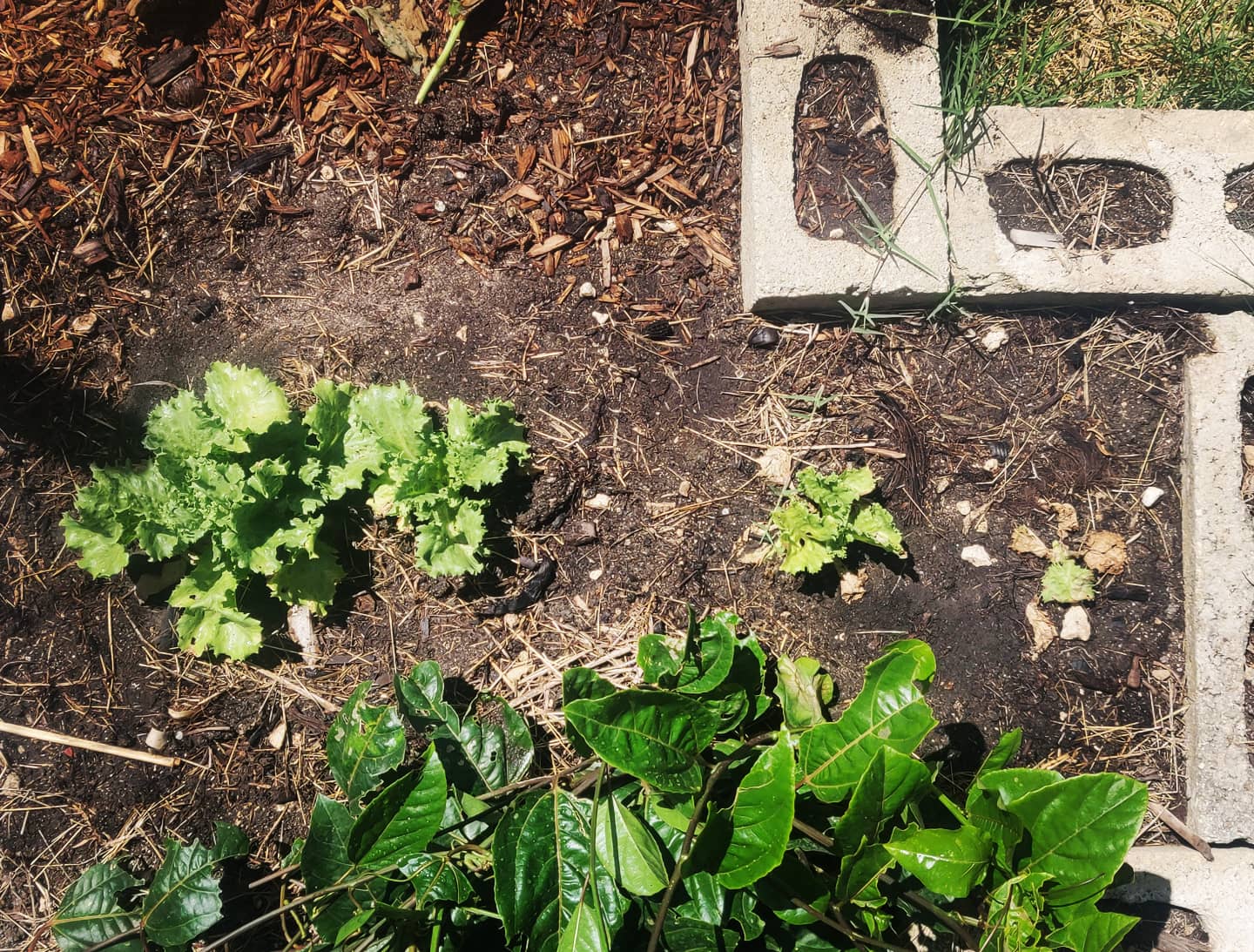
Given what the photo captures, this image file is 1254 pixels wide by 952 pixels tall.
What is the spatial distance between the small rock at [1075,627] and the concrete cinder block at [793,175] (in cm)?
113

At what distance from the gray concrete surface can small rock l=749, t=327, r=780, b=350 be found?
197cm

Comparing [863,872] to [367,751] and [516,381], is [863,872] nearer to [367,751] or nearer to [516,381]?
[367,751]

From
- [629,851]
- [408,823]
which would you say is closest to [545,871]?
[629,851]

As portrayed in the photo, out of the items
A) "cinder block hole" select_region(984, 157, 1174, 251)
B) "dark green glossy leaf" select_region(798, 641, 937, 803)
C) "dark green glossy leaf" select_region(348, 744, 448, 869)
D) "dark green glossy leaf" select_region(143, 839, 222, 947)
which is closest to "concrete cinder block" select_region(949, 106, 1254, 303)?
"cinder block hole" select_region(984, 157, 1174, 251)

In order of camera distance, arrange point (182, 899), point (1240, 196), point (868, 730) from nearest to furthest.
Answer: point (868, 730)
point (182, 899)
point (1240, 196)

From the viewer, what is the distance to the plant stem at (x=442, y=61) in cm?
266

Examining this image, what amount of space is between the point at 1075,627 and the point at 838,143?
1.78 metres

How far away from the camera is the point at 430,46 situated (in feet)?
8.89

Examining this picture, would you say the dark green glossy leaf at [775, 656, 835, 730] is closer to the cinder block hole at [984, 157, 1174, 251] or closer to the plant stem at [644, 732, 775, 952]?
the plant stem at [644, 732, 775, 952]

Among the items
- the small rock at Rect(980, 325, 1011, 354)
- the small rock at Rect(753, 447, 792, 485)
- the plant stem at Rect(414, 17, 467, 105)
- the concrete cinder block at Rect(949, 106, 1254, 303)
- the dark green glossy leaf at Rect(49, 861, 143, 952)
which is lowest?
the dark green glossy leaf at Rect(49, 861, 143, 952)

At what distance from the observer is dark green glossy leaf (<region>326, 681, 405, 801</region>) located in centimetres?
188

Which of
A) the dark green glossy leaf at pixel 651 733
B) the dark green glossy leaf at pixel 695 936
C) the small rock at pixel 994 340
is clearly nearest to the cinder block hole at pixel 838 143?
the small rock at pixel 994 340

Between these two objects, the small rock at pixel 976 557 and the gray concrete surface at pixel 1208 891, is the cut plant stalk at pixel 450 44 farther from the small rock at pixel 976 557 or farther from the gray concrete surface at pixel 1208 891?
the gray concrete surface at pixel 1208 891

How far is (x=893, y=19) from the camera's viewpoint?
8.66ft
